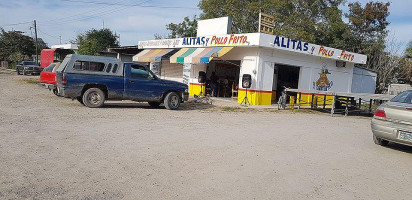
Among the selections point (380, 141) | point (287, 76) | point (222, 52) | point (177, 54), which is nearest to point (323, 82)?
point (287, 76)

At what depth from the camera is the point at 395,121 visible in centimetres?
650

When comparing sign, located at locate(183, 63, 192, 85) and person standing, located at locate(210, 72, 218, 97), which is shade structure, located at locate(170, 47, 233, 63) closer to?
sign, located at locate(183, 63, 192, 85)

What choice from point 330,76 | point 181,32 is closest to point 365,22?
point 330,76

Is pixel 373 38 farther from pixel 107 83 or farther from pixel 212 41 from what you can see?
pixel 107 83

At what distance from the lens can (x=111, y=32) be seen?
4431cm

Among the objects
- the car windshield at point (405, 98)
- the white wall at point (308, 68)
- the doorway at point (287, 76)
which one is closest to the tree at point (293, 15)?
the white wall at point (308, 68)

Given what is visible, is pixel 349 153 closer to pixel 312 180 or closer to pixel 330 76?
pixel 312 180

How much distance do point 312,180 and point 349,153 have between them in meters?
2.37

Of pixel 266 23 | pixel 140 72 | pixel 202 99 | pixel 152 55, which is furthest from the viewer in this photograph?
pixel 152 55

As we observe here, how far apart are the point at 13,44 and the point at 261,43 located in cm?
5080

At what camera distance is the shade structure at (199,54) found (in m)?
15.9

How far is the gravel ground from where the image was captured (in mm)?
3947

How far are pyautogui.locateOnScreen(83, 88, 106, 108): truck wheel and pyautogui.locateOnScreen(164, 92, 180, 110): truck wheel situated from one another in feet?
7.87

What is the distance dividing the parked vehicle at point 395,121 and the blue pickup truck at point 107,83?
7547 millimetres
